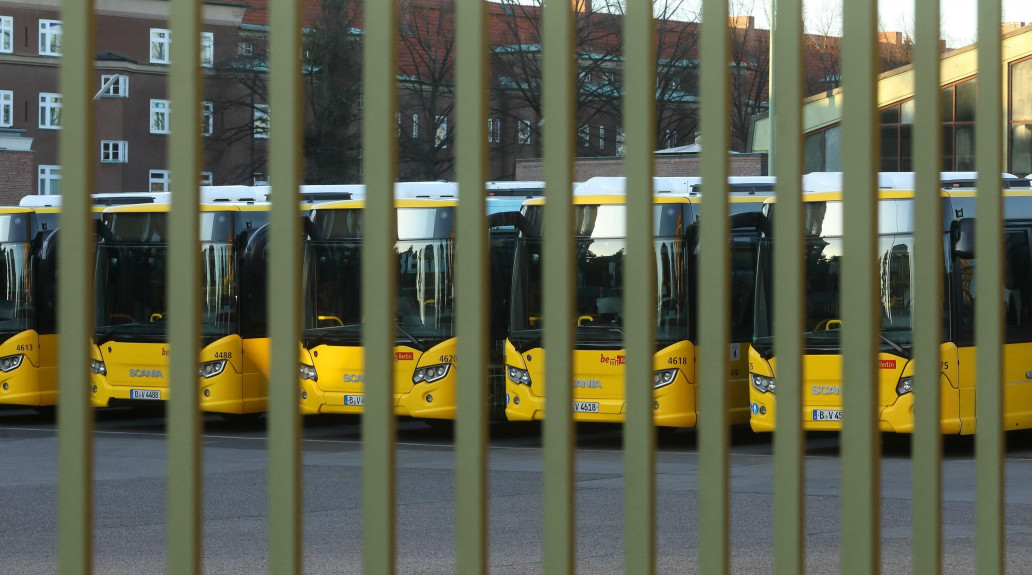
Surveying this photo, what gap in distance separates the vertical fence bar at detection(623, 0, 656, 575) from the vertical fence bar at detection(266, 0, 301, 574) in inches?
15.1

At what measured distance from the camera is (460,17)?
1.74 m

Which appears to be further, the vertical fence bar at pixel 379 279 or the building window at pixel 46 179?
the building window at pixel 46 179

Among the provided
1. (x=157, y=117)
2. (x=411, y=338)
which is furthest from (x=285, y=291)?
(x=157, y=117)

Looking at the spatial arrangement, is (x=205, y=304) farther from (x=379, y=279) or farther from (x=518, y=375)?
(x=379, y=279)

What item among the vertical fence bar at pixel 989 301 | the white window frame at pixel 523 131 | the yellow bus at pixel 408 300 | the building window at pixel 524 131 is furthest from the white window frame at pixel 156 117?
the vertical fence bar at pixel 989 301

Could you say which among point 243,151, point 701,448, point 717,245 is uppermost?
point 243,151

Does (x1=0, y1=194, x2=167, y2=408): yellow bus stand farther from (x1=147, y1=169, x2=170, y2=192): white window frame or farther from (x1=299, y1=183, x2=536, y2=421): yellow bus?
(x1=147, y1=169, x2=170, y2=192): white window frame

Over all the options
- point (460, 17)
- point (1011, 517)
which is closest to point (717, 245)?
point (460, 17)

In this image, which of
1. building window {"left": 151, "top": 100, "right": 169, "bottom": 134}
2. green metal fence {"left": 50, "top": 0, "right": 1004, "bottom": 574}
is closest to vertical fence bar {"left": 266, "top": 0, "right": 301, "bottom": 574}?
green metal fence {"left": 50, "top": 0, "right": 1004, "bottom": 574}

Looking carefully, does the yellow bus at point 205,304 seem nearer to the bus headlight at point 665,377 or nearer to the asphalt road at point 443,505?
the asphalt road at point 443,505

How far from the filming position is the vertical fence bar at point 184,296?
5.70ft

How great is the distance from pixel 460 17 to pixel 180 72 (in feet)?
1.10

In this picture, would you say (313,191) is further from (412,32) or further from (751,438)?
(412,32)

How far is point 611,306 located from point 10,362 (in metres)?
7.96
